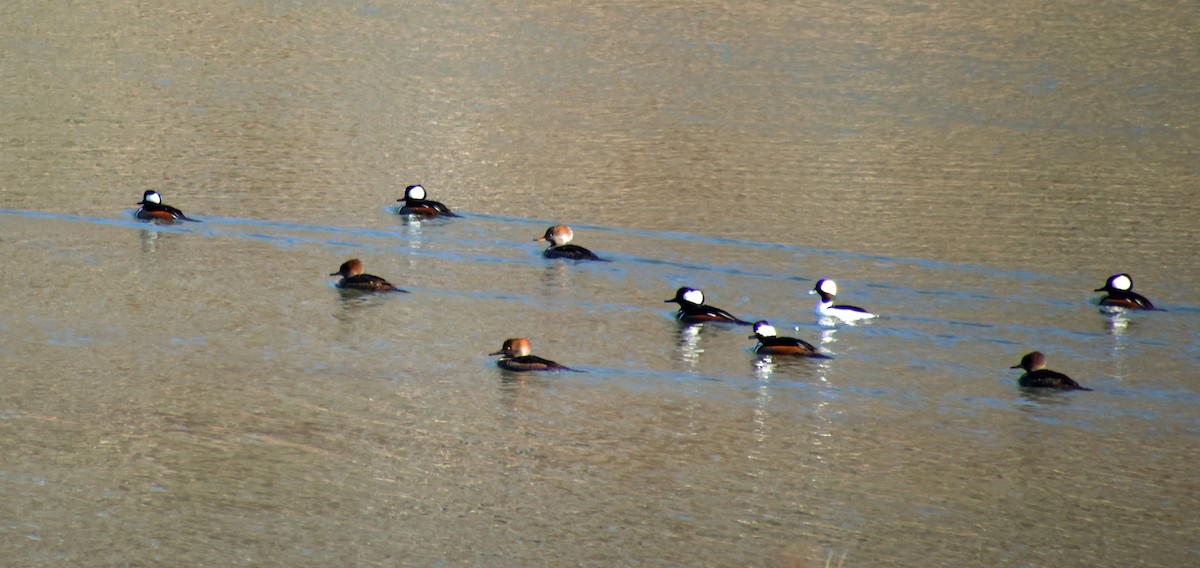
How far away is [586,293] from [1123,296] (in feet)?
16.8

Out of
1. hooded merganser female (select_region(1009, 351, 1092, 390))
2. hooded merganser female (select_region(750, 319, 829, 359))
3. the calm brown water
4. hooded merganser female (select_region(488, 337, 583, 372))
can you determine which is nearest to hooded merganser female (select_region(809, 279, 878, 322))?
the calm brown water

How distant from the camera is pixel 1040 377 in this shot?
14.3 m

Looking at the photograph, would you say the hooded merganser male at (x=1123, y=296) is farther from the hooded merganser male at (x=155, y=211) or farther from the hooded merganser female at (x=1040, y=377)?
the hooded merganser male at (x=155, y=211)

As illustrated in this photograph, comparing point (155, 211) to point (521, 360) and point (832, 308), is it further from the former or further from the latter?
point (832, 308)

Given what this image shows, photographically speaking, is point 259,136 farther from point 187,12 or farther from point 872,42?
point 872,42

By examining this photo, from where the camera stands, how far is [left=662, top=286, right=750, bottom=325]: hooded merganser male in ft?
53.2

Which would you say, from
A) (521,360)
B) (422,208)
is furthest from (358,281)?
(422,208)

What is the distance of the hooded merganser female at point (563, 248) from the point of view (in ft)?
59.9

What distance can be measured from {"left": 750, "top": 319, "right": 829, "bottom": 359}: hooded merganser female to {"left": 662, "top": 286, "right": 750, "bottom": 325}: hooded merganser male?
0.74 m

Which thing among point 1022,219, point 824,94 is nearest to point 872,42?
point 824,94

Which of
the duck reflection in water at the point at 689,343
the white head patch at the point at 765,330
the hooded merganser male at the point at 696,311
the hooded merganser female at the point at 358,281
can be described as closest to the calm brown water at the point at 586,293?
the duck reflection in water at the point at 689,343

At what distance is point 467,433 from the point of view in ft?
41.7

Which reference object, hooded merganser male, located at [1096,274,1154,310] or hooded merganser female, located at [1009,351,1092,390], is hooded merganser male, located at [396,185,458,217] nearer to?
hooded merganser male, located at [1096,274,1154,310]

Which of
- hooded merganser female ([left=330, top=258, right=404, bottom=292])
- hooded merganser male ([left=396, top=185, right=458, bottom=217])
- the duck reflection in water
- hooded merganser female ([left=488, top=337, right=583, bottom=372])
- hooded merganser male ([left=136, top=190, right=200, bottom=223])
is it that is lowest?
hooded merganser female ([left=488, top=337, right=583, bottom=372])
